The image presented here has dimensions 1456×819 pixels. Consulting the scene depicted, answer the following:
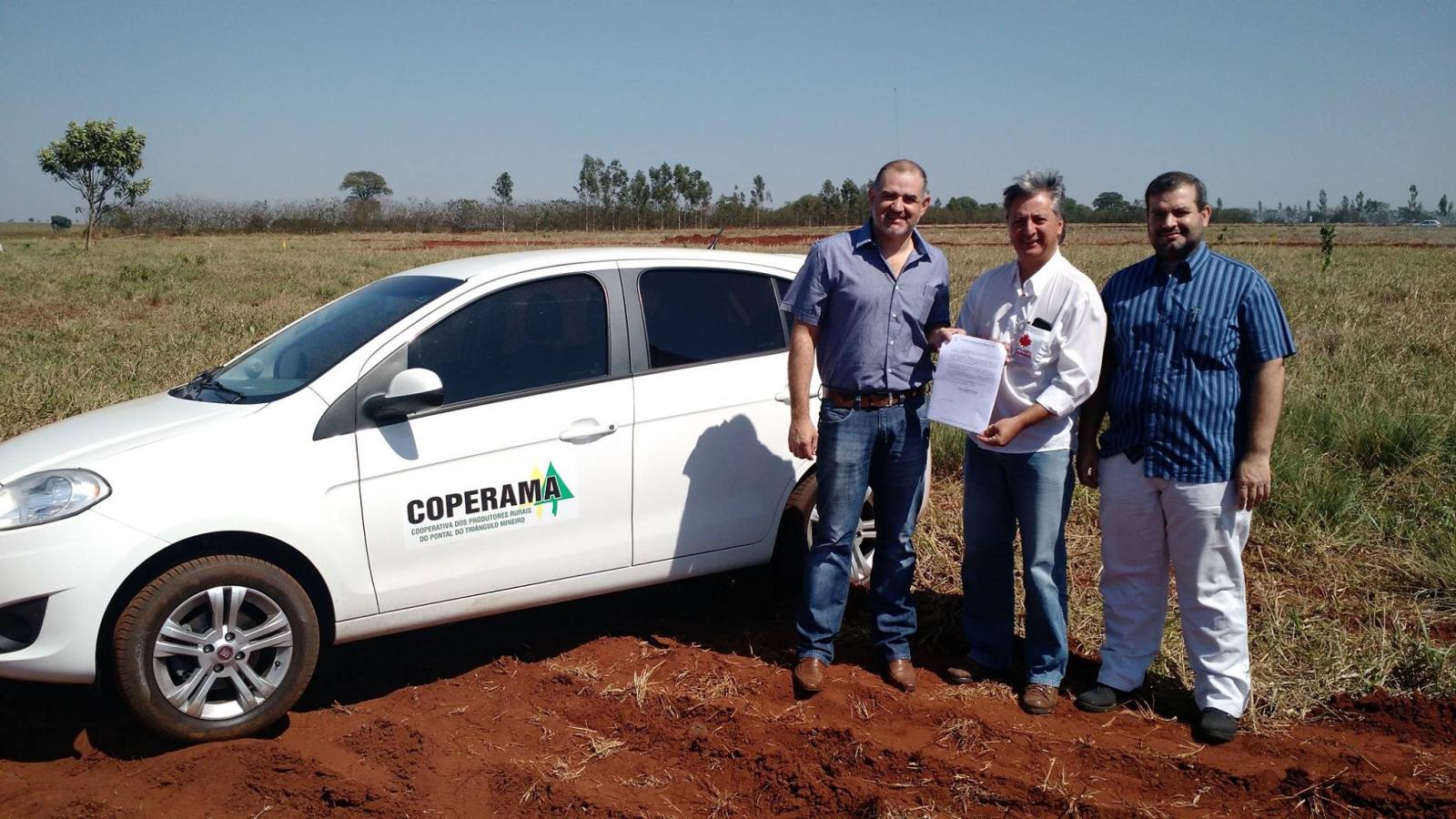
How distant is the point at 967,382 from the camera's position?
12.9ft

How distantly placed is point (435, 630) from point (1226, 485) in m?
3.52

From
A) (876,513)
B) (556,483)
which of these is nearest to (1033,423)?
(876,513)

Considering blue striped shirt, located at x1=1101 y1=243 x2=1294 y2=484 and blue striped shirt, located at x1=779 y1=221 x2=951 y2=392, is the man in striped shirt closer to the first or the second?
blue striped shirt, located at x1=1101 y1=243 x2=1294 y2=484

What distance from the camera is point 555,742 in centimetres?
385

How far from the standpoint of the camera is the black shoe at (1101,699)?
4.06m

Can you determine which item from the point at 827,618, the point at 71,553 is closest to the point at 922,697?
the point at 827,618

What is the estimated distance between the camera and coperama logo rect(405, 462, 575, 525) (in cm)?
397

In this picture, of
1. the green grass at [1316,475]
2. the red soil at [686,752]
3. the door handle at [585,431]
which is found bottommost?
the red soil at [686,752]

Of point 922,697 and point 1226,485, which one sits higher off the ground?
point 1226,485

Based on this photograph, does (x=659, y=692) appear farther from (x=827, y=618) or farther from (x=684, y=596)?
(x=684, y=596)

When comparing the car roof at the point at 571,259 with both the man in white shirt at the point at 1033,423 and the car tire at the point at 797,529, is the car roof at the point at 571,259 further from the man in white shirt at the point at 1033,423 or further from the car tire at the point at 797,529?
the man in white shirt at the point at 1033,423

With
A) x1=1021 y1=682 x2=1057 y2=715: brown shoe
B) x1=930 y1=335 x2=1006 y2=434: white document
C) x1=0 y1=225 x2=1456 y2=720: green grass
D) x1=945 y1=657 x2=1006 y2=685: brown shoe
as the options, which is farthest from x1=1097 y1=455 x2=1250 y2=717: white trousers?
x1=930 y1=335 x2=1006 y2=434: white document

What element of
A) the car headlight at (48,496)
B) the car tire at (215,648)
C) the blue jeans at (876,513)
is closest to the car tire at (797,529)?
the blue jeans at (876,513)

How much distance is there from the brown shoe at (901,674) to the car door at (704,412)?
0.84 meters
